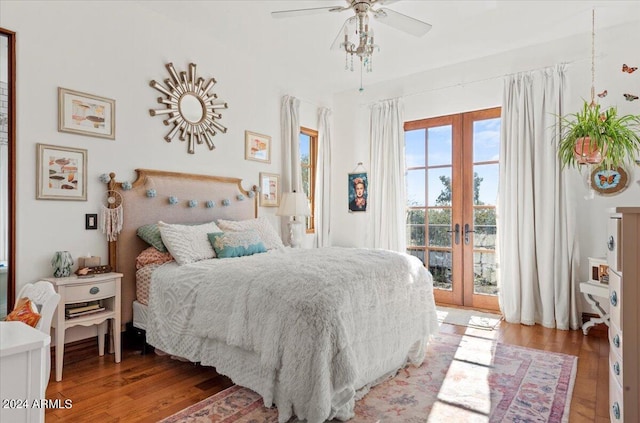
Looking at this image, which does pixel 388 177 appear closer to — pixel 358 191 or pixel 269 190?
pixel 358 191

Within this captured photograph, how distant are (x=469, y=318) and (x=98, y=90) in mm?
4006

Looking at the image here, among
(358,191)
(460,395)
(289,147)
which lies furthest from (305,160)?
(460,395)

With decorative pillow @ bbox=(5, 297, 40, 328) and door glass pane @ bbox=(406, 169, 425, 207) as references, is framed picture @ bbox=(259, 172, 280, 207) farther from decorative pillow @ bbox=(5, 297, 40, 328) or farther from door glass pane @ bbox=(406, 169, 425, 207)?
decorative pillow @ bbox=(5, 297, 40, 328)

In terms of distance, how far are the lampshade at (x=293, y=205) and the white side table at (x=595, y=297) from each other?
276 centimetres

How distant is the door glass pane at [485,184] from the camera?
170 inches

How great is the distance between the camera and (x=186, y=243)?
3.00m

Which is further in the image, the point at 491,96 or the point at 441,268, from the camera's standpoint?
the point at 441,268

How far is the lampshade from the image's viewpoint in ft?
14.3

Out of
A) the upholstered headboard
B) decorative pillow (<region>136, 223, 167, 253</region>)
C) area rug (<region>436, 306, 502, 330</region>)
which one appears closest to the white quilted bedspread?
decorative pillow (<region>136, 223, 167, 253</region>)

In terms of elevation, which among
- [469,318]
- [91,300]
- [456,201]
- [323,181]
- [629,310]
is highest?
[323,181]

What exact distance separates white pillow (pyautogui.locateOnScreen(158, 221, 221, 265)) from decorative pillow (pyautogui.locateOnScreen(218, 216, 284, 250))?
350mm

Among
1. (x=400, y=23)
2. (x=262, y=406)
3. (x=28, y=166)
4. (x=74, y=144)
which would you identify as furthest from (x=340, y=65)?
(x=262, y=406)

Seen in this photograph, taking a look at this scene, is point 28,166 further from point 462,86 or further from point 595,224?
point 595,224

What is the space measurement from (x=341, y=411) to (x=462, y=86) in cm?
384
